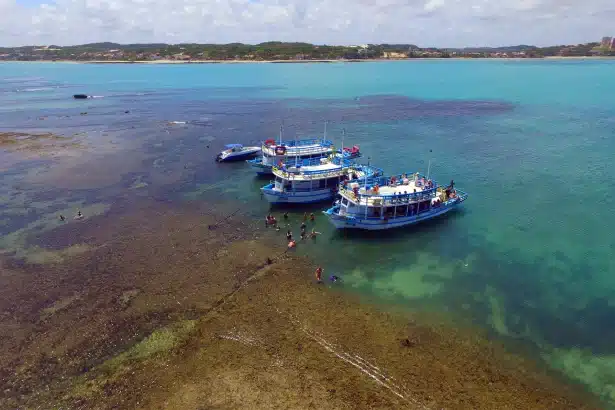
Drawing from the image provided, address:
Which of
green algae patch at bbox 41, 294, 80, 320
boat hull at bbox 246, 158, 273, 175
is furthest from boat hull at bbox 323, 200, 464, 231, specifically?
green algae patch at bbox 41, 294, 80, 320

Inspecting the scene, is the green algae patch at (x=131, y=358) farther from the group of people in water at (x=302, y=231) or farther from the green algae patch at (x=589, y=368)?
the green algae patch at (x=589, y=368)

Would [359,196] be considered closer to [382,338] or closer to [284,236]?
[284,236]

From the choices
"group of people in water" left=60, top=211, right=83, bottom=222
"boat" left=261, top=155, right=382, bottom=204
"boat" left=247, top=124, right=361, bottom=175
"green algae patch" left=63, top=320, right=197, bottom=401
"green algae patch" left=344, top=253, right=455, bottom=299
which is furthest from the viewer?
"boat" left=247, top=124, right=361, bottom=175

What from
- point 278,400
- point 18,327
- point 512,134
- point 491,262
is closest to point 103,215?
point 18,327

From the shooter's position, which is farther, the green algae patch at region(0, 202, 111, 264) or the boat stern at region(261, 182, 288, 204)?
the boat stern at region(261, 182, 288, 204)

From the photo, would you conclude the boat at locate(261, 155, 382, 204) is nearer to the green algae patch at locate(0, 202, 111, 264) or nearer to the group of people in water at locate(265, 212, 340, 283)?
the group of people in water at locate(265, 212, 340, 283)

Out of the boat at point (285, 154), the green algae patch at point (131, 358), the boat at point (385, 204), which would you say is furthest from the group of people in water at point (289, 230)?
the green algae patch at point (131, 358)
